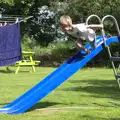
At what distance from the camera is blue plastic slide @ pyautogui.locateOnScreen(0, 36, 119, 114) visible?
6.05 metres

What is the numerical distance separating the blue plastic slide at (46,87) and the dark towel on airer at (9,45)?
7441mm

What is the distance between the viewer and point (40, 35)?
2612cm

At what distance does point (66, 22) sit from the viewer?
20.6 feet

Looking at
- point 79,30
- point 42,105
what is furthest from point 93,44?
point 42,105

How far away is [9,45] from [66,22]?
8063 mm

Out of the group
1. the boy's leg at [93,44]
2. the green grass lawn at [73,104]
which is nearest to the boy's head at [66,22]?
the boy's leg at [93,44]

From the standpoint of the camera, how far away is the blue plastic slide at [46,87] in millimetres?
6047

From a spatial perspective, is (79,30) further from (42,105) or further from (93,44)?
(42,105)

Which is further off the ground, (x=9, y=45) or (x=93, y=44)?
(x=93, y=44)

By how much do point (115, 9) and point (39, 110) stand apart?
13.1m

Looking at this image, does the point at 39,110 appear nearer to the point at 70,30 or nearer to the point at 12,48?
the point at 70,30

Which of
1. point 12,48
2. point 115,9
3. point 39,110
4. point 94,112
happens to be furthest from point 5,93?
point 115,9

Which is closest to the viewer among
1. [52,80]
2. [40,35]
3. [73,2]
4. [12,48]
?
[52,80]

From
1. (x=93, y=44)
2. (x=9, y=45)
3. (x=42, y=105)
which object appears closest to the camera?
(x=93, y=44)
